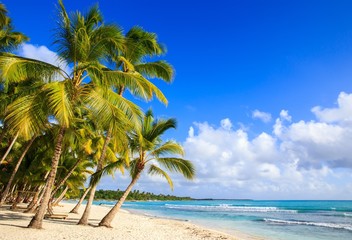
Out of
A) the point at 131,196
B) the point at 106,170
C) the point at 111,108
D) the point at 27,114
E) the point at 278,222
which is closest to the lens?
the point at 27,114

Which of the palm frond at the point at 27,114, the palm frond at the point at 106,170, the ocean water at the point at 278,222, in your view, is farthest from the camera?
the ocean water at the point at 278,222

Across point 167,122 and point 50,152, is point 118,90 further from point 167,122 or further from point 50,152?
point 50,152

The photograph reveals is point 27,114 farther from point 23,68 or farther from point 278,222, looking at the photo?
point 278,222

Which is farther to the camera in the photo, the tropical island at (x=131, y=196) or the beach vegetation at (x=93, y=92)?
the tropical island at (x=131, y=196)

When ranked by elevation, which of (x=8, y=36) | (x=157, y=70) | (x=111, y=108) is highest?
(x=8, y=36)

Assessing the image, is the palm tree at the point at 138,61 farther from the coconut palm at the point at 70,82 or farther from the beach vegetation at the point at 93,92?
the coconut palm at the point at 70,82

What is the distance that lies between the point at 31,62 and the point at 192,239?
9181mm

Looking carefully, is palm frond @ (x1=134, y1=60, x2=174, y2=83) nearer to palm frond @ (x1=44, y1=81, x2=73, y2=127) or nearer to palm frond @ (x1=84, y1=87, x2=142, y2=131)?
palm frond @ (x1=84, y1=87, x2=142, y2=131)

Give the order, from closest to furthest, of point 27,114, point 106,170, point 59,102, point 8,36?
1. point 59,102
2. point 27,114
3. point 106,170
4. point 8,36

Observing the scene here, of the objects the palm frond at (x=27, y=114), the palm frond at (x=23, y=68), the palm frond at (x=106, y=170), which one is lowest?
the palm frond at (x=106, y=170)

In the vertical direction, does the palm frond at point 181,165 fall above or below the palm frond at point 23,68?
below

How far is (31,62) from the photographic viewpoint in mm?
9258

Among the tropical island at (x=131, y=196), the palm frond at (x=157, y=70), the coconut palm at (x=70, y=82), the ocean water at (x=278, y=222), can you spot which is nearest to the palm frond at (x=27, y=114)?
the coconut palm at (x=70, y=82)

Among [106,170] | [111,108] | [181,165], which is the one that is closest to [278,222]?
[181,165]
